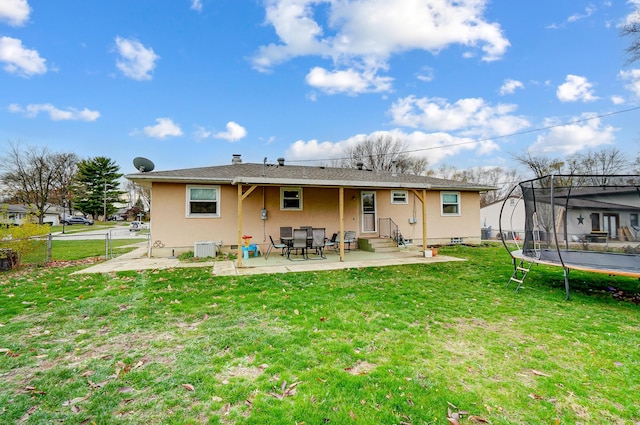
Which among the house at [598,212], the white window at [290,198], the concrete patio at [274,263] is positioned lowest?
the concrete patio at [274,263]

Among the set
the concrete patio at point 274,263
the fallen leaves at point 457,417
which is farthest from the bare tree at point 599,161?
Result: the fallen leaves at point 457,417

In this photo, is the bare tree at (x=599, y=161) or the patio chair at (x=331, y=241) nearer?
the patio chair at (x=331, y=241)

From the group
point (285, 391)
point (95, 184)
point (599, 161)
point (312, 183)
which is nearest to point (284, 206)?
point (312, 183)

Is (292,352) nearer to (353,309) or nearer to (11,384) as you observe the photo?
(353,309)

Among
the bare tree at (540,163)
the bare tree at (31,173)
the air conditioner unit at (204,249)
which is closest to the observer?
the air conditioner unit at (204,249)

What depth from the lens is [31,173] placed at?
36.6m

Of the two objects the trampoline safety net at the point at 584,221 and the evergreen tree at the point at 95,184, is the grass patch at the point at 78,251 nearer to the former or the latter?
the trampoline safety net at the point at 584,221

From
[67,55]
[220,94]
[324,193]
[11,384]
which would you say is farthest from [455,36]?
[67,55]

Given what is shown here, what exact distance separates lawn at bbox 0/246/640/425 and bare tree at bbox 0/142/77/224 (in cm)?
4125

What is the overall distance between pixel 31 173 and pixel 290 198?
148 ft

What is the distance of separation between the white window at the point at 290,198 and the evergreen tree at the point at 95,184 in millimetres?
44130

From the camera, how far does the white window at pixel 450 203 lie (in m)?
12.8

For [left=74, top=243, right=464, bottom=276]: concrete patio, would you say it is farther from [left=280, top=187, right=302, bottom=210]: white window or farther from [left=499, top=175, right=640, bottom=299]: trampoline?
[left=499, top=175, right=640, bottom=299]: trampoline

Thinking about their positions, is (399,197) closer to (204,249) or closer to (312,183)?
(312,183)
